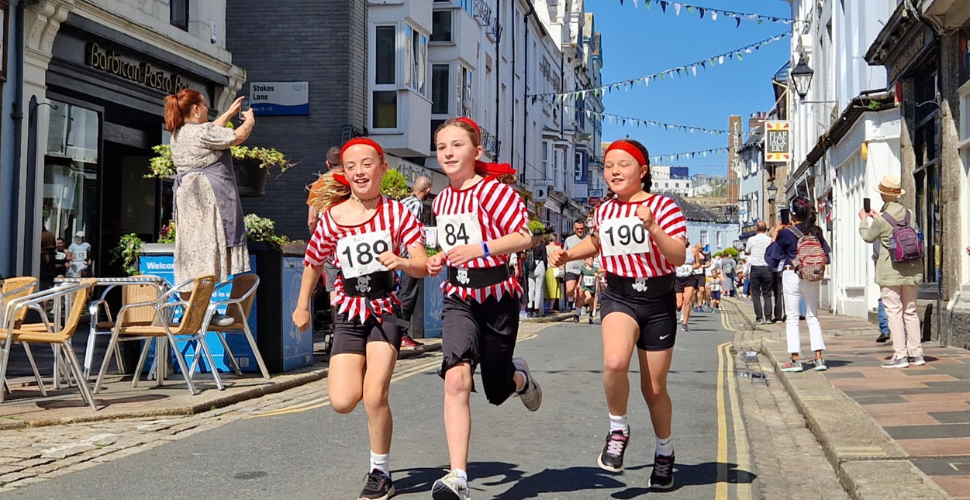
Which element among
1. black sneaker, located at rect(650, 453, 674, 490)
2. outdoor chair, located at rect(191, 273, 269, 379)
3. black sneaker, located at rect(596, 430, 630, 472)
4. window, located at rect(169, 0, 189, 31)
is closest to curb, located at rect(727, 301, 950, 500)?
black sneaker, located at rect(650, 453, 674, 490)

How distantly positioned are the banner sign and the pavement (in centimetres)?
3206

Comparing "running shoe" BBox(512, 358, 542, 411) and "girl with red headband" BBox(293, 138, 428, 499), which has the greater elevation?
"girl with red headband" BBox(293, 138, 428, 499)

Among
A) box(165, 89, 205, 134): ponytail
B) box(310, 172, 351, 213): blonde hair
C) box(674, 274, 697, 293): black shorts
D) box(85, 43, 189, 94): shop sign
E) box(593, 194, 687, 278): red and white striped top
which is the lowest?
box(674, 274, 697, 293): black shorts

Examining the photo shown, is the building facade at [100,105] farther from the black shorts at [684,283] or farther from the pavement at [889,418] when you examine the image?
the pavement at [889,418]

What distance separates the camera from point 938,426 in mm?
7320

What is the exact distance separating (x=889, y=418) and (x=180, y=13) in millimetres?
14996

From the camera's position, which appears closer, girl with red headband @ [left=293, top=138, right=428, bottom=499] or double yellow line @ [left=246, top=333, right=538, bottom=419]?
girl with red headband @ [left=293, top=138, right=428, bottom=499]

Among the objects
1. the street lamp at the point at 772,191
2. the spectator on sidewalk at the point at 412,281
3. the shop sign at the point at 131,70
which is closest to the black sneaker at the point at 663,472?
the spectator on sidewalk at the point at 412,281

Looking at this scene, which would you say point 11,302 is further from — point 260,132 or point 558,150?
point 558,150

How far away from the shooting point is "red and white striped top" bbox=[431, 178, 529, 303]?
5246mm

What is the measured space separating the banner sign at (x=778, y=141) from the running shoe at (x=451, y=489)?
136 feet

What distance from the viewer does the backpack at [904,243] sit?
10953 millimetres

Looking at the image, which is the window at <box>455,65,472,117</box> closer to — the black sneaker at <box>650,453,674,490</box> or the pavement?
the pavement

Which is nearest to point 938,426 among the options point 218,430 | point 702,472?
point 702,472
